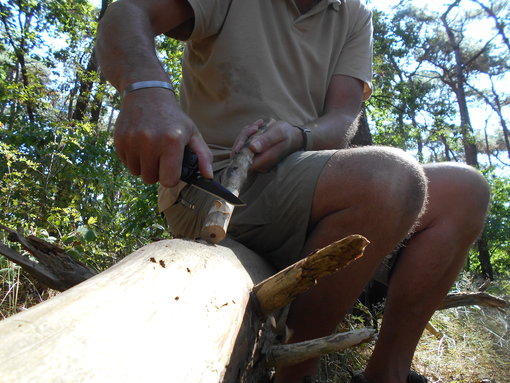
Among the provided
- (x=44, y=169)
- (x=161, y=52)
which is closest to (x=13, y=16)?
(x=161, y=52)

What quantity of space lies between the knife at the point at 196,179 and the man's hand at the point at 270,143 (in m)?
0.40

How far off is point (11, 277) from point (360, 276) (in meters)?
2.56

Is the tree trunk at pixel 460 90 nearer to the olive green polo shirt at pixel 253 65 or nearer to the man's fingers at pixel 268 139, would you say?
the olive green polo shirt at pixel 253 65

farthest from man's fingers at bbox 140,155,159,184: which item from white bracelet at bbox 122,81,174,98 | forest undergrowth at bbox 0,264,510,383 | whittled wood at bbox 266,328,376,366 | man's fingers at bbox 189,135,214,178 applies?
forest undergrowth at bbox 0,264,510,383

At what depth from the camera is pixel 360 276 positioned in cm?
154

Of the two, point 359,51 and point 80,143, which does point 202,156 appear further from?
point 80,143

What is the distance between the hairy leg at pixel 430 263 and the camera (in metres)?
1.82

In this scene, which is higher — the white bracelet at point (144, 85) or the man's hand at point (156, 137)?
the white bracelet at point (144, 85)

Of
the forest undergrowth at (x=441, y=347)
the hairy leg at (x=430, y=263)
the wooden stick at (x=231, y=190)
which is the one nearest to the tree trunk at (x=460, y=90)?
the forest undergrowth at (x=441, y=347)

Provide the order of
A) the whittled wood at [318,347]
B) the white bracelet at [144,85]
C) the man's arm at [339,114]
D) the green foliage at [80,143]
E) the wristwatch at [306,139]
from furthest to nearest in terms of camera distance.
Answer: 1. the green foliage at [80,143]
2. the man's arm at [339,114]
3. the wristwatch at [306,139]
4. the white bracelet at [144,85]
5. the whittled wood at [318,347]

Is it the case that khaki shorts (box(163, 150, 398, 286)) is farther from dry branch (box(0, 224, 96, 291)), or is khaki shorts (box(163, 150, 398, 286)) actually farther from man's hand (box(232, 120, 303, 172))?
dry branch (box(0, 224, 96, 291))

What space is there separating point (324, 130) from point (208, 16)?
76 centimetres

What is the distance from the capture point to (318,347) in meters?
1.21

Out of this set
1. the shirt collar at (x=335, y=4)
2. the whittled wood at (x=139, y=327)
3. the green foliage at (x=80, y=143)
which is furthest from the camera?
the green foliage at (x=80, y=143)
